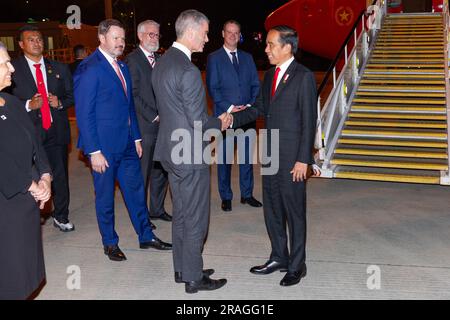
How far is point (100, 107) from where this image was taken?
4.33m

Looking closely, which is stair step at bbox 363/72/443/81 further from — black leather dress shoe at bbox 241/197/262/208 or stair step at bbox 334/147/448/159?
black leather dress shoe at bbox 241/197/262/208

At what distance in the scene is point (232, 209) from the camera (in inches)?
241

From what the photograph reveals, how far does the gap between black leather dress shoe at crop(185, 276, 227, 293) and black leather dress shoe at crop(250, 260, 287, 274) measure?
0.33 m

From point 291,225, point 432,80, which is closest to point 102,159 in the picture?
point 291,225

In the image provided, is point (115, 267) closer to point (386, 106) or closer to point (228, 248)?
point (228, 248)

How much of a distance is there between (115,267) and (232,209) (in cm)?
196

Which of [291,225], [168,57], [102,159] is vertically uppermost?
[168,57]

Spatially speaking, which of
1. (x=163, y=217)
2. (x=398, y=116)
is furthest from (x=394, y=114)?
(x=163, y=217)

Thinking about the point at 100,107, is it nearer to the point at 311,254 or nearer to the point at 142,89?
the point at 142,89

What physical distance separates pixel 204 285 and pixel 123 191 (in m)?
1.21

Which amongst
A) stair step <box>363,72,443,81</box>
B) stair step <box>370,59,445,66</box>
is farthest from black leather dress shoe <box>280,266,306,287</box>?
stair step <box>370,59,445,66</box>

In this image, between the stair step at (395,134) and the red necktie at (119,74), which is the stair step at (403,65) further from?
the red necktie at (119,74)
